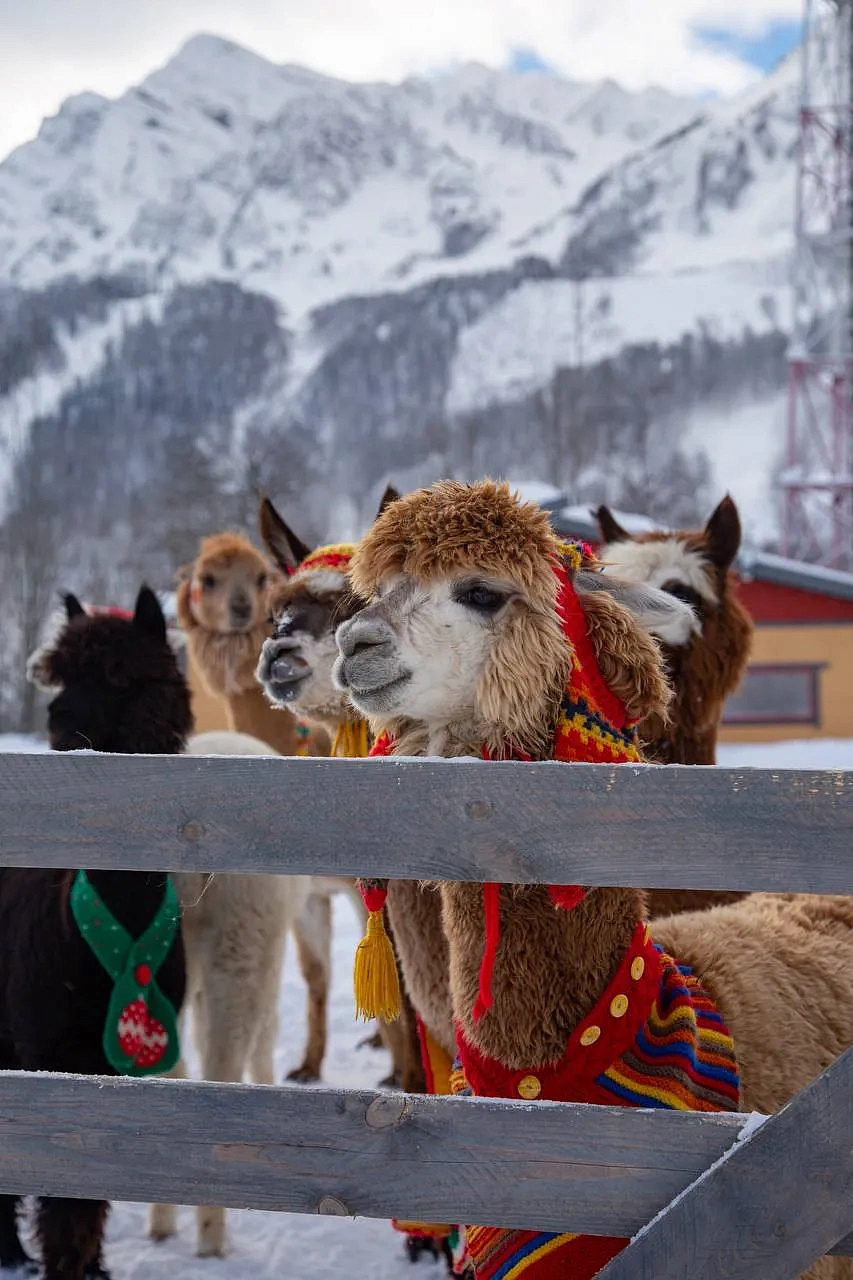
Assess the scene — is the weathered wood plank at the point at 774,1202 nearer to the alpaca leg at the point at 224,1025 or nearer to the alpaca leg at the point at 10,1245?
the alpaca leg at the point at 224,1025

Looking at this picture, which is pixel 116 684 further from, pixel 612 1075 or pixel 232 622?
pixel 232 622

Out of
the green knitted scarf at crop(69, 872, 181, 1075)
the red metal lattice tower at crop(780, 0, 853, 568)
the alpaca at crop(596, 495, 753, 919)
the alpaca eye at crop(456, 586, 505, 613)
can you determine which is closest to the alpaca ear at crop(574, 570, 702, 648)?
the alpaca eye at crop(456, 586, 505, 613)

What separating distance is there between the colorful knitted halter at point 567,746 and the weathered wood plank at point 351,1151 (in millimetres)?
277

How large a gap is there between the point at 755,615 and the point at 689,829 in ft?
46.8

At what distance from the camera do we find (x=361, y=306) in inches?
4067

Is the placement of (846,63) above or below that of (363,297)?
below

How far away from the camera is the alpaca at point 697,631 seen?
11.1ft

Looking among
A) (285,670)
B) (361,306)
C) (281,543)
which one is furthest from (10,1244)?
(361,306)

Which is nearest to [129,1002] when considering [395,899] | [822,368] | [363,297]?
[395,899]

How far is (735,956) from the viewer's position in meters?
2.19

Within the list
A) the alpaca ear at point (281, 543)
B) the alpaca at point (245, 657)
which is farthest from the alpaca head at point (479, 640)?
the alpaca at point (245, 657)

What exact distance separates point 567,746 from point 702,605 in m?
1.83

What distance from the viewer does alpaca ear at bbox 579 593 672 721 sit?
1950mm

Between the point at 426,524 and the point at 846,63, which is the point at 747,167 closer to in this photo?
the point at 846,63
